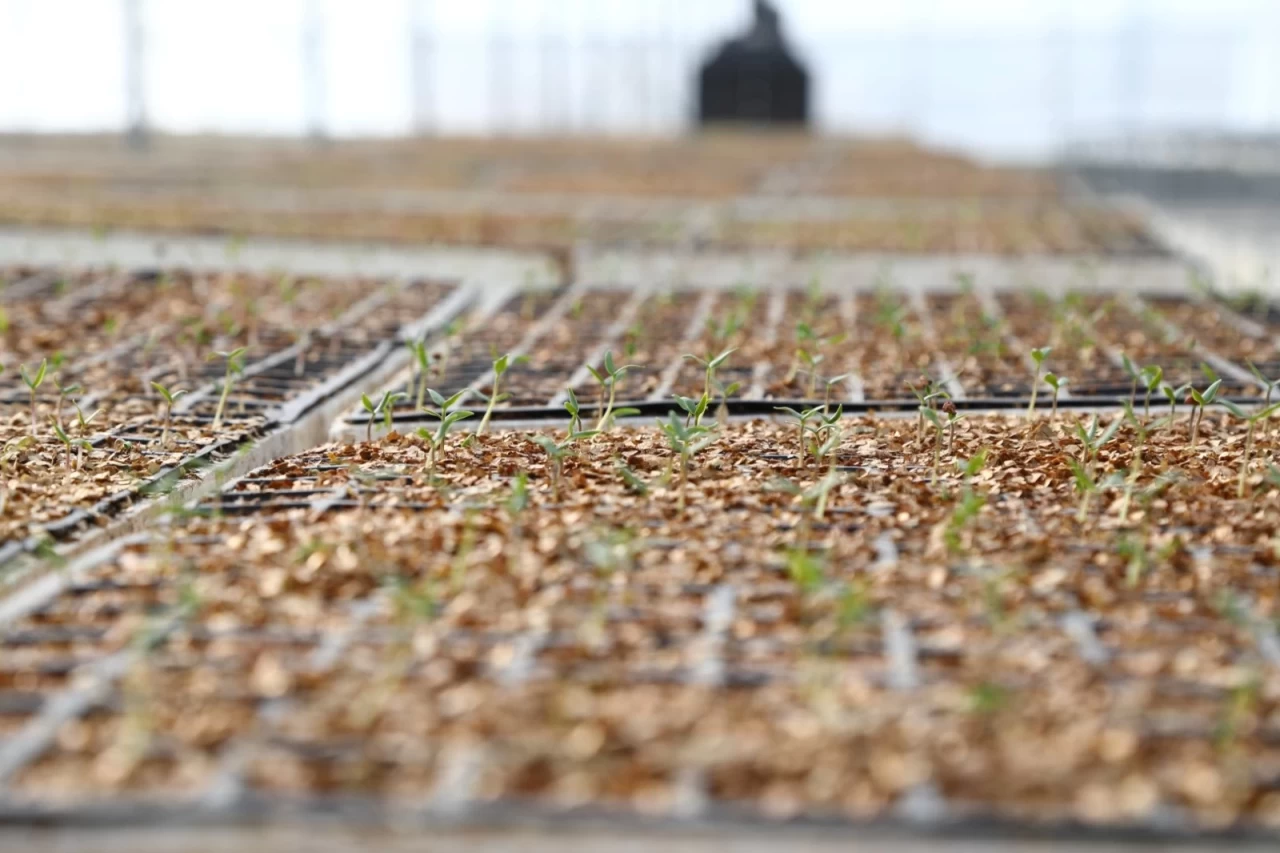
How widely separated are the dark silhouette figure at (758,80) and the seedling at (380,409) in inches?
864

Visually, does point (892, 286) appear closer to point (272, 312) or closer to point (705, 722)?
point (272, 312)

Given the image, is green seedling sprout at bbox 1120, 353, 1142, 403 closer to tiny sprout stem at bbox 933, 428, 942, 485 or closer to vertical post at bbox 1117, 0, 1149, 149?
tiny sprout stem at bbox 933, 428, 942, 485

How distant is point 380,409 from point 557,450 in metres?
0.88

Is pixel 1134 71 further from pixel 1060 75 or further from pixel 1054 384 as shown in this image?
pixel 1054 384

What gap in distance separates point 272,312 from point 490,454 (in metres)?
2.28

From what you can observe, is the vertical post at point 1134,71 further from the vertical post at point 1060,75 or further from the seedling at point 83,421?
the seedling at point 83,421

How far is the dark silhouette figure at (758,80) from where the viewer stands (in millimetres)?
24500

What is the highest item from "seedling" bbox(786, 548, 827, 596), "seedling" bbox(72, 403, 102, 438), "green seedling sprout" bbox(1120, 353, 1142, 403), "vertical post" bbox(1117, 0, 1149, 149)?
"vertical post" bbox(1117, 0, 1149, 149)

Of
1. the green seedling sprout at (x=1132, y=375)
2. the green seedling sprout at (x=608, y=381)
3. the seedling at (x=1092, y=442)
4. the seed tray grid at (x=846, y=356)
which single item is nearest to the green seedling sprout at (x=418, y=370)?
the seed tray grid at (x=846, y=356)

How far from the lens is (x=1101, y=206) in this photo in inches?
405

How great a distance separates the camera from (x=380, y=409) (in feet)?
11.7

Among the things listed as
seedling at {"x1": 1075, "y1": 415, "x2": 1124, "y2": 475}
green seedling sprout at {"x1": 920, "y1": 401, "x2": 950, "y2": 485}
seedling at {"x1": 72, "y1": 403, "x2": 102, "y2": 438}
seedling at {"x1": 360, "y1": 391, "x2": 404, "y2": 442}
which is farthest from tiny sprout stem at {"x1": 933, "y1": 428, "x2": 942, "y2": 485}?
seedling at {"x1": 72, "y1": 403, "x2": 102, "y2": 438}

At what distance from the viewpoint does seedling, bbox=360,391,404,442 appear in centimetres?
326

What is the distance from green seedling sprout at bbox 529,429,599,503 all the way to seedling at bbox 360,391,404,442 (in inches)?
13.0
